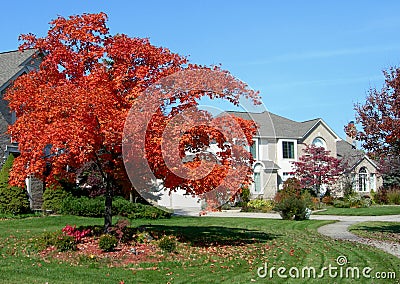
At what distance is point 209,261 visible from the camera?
11.4m

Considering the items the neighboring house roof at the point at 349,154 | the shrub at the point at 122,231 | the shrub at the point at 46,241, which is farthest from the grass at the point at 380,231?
the neighboring house roof at the point at 349,154

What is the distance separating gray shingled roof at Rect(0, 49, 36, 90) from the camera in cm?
2417

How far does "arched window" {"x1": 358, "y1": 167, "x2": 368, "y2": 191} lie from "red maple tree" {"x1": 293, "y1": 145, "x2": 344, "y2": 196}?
754 cm

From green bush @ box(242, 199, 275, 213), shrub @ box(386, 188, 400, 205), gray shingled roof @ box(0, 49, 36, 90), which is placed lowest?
green bush @ box(242, 199, 275, 213)

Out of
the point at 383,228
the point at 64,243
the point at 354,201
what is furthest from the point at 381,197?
the point at 64,243

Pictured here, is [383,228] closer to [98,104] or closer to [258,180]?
[98,104]

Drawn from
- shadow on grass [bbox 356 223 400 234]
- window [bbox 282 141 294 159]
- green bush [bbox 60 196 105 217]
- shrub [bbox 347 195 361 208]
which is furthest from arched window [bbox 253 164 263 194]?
green bush [bbox 60 196 105 217]

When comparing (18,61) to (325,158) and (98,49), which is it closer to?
(98,49)

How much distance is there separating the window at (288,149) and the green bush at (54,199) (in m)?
23.1

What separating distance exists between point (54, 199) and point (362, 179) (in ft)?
100

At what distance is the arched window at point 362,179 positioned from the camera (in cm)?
4491

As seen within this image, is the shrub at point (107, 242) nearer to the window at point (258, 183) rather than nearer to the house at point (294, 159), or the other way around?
the house at point (294, 159)

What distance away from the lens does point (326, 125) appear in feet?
146

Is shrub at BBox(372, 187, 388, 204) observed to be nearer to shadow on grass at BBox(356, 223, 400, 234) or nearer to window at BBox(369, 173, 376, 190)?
window at BBox(369, 173, 376, 190)
